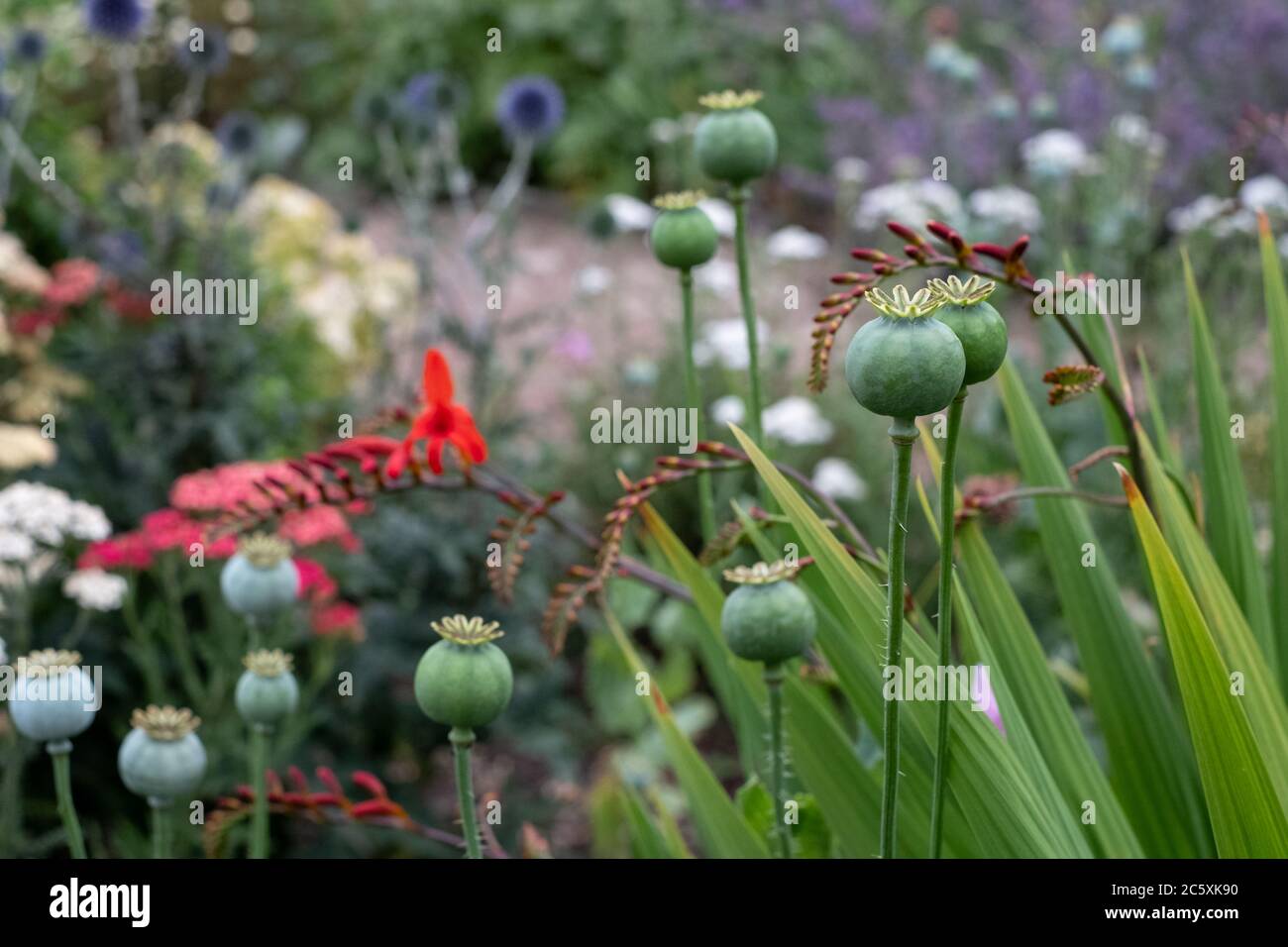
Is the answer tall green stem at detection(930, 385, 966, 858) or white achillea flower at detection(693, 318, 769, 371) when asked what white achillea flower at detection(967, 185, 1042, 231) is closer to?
white achillea flower at detection(693, 318, 769, 371)

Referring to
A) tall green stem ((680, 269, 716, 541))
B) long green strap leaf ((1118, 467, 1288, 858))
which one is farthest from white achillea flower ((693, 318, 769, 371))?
long green strap leaf ((1118, 467, 1288, 858))

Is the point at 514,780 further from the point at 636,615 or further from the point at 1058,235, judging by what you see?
the point at 1058,235

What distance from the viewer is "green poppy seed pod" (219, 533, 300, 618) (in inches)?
49.3

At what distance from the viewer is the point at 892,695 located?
0.78 metres

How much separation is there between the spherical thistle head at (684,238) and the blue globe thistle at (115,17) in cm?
215

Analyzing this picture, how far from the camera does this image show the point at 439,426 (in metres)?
1.17

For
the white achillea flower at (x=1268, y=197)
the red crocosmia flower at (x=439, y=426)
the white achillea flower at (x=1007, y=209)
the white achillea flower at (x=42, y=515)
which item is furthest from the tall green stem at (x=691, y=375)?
the white achillea flower at (x=1007, y=209)

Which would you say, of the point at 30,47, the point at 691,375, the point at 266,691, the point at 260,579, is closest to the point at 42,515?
the point at 260,579

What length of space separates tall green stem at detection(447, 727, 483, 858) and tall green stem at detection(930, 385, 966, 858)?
0.29m

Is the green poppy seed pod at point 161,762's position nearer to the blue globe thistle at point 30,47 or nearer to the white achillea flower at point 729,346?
the white achillea flower at point 729,346

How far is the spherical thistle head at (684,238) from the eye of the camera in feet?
3.84

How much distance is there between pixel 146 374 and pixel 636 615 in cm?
111

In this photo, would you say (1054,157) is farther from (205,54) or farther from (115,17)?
(115,17)

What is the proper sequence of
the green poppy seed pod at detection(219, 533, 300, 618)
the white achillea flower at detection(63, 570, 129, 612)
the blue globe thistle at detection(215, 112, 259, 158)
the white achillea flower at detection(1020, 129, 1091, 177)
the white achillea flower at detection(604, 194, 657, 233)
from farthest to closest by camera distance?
the white achillea flower at detection(604, 194, 657, 233), the white achillea flower at detection(1020, 129, 1091, 177), the blue globe thistle at detection(215, 112, 259, 158), the white achillea flower at detection(63, 570, 129, 612), the green poppy seed pod at detection(219, 533, 300, 618)
